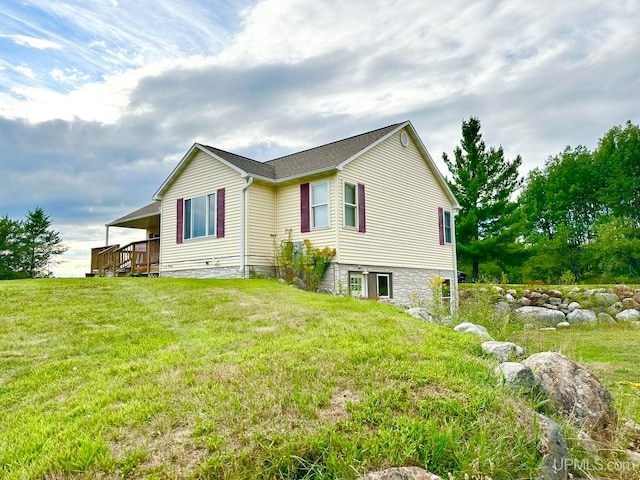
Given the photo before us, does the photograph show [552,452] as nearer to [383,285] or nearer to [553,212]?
[383,285]

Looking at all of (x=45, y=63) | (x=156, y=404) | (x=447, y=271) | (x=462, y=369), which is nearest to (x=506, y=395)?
(x=462, y=369)

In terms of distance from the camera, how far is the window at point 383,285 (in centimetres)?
1363

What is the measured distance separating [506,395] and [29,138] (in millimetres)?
16467

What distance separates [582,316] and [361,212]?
8.75 meters

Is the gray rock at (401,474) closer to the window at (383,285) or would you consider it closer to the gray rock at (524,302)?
the window at (383,285)

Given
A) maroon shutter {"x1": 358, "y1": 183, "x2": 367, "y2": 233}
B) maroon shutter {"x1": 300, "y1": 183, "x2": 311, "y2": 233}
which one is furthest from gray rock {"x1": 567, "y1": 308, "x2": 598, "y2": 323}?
maroon shutter {"x1": 300, "y1": 183, "x2": 311, "y2": 233}

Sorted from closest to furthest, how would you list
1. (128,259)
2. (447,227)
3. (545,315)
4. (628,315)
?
(628,315)
(545,315)
(447,227)
(128,259)

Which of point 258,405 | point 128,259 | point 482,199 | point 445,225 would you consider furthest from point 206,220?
point 482,199

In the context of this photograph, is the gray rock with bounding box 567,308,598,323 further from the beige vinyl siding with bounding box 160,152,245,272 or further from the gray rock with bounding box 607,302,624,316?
the beige vinyl siding with bounding box 160,152,245,272

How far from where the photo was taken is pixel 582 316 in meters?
15.0

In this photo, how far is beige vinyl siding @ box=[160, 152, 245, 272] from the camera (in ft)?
43.0

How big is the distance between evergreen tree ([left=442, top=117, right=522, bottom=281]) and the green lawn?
1821cm

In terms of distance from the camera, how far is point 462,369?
404 centimetres

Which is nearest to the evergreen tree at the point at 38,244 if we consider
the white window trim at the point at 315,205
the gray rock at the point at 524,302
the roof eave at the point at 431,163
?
the white window trim at the point at 315,205
